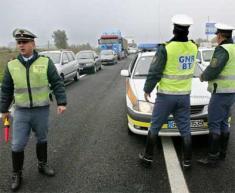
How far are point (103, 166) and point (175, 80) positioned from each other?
5.27 feet

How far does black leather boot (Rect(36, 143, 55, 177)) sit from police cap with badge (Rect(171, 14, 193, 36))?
7.60 ft

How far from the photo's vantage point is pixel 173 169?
4.52m

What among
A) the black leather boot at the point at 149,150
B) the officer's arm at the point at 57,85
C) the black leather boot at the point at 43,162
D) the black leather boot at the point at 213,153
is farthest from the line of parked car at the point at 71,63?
the black leather boot at the point at 213,153

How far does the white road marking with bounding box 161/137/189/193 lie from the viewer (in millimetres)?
3980

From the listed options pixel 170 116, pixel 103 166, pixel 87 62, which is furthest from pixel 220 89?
pixel 87 62

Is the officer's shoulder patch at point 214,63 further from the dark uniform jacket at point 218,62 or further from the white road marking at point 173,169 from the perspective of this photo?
the white road marking at point 173,169

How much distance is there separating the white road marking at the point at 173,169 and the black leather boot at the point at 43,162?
5.23 feet

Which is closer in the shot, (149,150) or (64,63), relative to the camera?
(149,150)

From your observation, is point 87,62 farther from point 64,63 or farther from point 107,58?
point 107,58

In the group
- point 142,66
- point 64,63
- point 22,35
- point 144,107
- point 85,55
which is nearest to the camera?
point 22,35

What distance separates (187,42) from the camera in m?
4.19

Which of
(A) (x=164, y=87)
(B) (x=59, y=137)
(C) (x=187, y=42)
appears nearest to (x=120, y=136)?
→ (B) (x=59, y=137)

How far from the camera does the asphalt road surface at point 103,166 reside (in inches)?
160

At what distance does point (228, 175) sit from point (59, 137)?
127 inches
